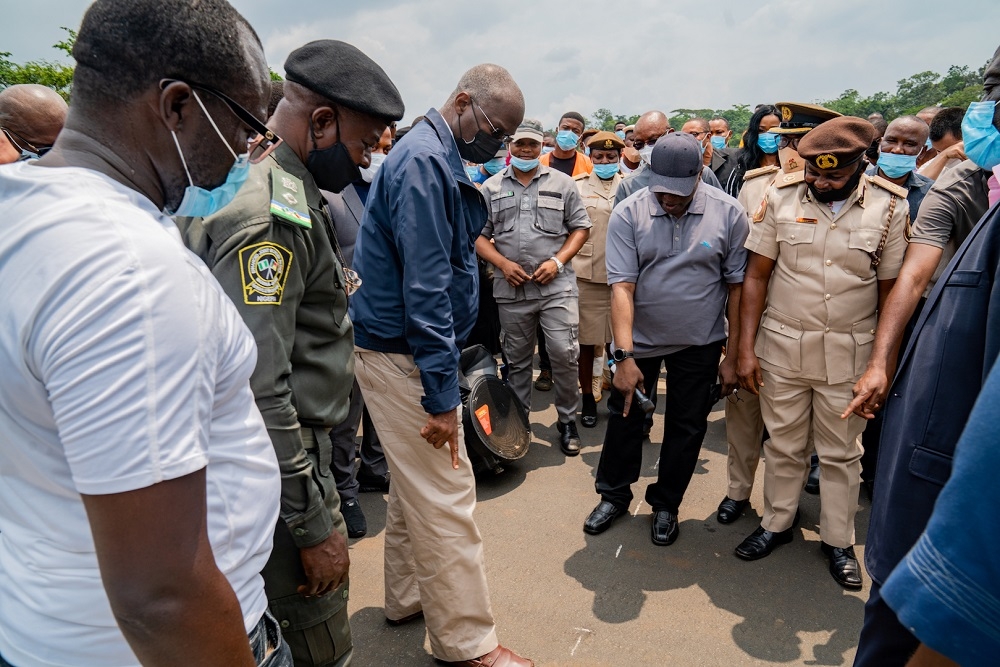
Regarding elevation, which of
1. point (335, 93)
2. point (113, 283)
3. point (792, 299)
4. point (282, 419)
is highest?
point (335, 93)

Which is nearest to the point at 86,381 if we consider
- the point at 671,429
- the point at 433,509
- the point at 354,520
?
the point at 433,509

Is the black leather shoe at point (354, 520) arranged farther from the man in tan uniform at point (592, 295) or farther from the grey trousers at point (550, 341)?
the man in tan uniform at point (592, 295)

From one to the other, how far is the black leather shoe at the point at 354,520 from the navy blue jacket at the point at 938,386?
261 centimetres

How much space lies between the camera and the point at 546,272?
4.59m

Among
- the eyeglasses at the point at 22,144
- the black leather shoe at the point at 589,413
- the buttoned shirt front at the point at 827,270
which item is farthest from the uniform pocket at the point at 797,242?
the eyeglasses at the point at 22,144

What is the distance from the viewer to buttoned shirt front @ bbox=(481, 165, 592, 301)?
4688 millimetres

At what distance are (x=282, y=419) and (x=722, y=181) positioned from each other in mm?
5932

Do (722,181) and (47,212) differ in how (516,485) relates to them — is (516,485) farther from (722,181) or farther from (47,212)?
(722,181)

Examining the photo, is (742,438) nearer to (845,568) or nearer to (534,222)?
(845,568)

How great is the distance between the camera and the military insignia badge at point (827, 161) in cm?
285

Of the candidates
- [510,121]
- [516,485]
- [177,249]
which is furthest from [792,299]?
[177,249]

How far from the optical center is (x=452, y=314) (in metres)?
2.43

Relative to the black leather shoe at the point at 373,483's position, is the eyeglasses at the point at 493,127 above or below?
above

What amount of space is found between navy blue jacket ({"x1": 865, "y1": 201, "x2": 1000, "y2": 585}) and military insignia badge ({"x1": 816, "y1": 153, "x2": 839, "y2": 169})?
61.3 inches
